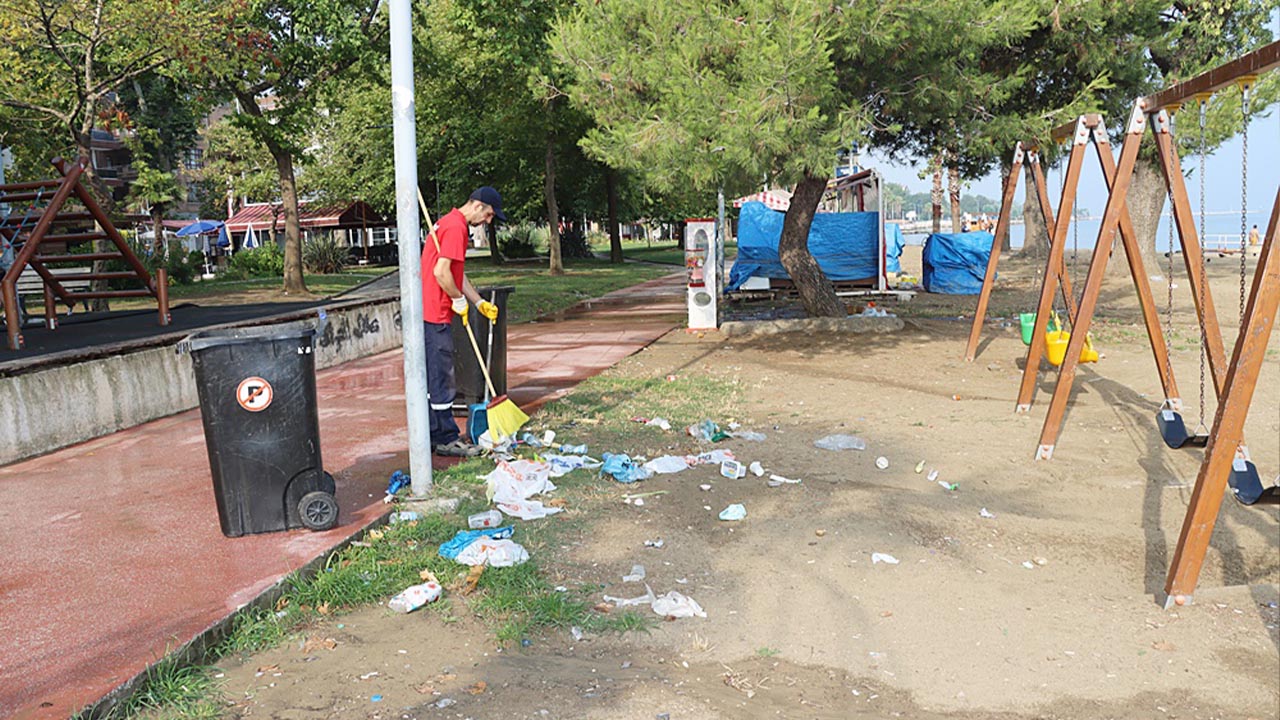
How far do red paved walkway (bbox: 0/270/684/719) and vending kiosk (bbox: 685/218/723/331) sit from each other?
576 centimetres

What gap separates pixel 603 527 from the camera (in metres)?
5.39

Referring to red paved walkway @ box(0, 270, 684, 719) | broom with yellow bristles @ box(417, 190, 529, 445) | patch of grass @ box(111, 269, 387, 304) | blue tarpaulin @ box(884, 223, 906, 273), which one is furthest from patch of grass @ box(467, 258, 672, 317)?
broom with yellow bristles @ box(417, 190, 529, 445)

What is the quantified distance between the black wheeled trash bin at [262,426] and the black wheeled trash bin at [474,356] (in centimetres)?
300

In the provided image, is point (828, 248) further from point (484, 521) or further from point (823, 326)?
point (484, 521)

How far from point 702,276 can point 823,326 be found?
6.35 ft

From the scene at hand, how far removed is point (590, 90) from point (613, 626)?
7.85 meters

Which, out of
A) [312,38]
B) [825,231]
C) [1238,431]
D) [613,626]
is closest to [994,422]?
[1238,431]

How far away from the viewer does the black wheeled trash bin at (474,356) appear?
26.8ft

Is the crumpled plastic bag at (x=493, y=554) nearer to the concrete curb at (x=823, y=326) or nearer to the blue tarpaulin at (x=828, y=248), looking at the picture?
the concrete curb at (x=823, y=326)

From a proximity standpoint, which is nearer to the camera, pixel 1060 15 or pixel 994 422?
pixel 994 422

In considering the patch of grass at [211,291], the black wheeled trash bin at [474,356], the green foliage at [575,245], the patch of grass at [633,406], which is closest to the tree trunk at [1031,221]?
the patch of grass at [211,291]

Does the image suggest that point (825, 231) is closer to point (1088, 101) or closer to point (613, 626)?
point (1088, 101)

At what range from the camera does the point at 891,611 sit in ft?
14.1

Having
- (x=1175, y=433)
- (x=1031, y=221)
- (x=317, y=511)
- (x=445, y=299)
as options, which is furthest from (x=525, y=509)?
(x=1031, y=221)
